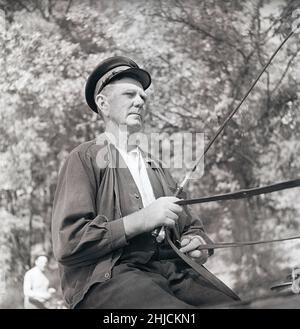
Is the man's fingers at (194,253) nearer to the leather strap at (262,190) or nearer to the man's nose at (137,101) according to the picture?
the leather strap at (262,190)

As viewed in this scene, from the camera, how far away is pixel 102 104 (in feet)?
7.48

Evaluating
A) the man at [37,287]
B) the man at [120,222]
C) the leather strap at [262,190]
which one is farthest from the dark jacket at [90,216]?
the man at [37,287]

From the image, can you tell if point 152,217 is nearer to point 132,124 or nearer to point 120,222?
point 120,222

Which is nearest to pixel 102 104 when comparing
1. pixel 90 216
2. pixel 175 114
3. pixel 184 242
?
pixel 90 216

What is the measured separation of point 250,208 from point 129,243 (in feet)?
4.03

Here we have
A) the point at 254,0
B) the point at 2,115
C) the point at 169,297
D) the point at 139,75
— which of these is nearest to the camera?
the point at 169,297

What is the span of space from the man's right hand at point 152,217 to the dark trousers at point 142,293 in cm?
12

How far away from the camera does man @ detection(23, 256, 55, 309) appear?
9.21 ft

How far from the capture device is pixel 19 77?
2.91 metres

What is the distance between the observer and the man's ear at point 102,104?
2273mm

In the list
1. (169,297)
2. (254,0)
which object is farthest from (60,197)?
(254,0)

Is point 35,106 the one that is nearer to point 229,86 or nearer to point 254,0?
point 229,86

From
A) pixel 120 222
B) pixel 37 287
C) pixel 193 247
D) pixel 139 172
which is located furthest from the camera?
pixel 37 287

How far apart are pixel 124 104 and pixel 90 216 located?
0.46 metres
